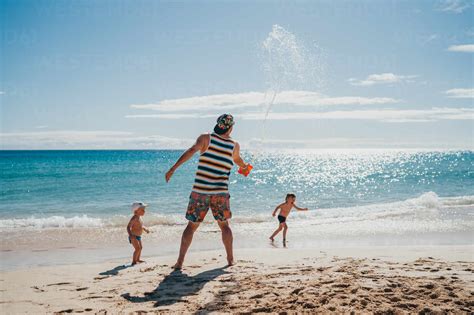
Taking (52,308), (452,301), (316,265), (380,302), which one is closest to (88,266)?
(52,308)

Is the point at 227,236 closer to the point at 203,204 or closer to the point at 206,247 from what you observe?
the point at 203,204

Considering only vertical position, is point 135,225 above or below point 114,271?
above

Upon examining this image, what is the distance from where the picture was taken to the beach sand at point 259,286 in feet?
12.7

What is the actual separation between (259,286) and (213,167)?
1.66 meters

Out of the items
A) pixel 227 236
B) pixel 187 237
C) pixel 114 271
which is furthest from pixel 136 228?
pixel 227 236

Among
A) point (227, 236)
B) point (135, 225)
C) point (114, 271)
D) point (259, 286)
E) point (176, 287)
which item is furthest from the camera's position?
point (135, 225)

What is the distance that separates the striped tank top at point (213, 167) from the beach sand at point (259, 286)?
3.79ft

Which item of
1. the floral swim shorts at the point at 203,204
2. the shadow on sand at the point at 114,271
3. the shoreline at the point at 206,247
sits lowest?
the shoreline at the point at 206,247

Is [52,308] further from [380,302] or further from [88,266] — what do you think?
[380,302]

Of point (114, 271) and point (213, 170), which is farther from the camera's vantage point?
point (114, 271)

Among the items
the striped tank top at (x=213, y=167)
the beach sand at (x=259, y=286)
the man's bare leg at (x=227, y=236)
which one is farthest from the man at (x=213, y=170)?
the beach sand at (x=259, y=286)

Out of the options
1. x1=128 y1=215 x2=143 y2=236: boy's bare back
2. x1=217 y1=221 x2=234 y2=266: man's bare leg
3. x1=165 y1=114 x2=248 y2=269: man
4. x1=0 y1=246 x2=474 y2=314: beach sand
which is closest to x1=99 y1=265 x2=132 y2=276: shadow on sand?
x1=0 y1=246 x2=474 y2=314: beach sand

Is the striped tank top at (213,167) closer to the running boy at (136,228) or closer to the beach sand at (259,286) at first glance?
the beach sand at (259,286)

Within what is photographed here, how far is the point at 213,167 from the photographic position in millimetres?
5273
